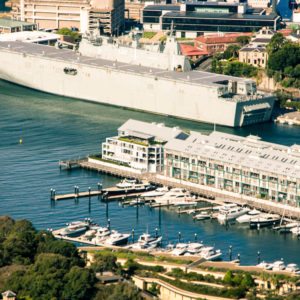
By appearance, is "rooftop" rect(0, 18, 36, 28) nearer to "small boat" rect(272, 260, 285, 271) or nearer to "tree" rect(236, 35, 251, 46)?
"tree" rect(236, 35, 251, 46)

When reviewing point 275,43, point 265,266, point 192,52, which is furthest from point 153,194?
point 192,52

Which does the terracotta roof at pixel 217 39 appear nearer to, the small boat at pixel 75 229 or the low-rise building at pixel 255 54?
the low-rise building at pixel 255 54

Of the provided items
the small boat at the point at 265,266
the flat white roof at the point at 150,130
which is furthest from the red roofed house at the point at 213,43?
the small boat at the point at 265,266

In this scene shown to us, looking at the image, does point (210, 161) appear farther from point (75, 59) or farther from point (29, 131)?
point (75, 59)

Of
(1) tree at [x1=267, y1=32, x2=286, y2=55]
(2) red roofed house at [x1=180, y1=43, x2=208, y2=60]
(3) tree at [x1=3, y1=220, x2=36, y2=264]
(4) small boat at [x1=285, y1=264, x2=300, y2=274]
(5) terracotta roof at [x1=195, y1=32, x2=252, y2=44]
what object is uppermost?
(1) tree at [x1=267, y1=32, x2=286, y2=55]

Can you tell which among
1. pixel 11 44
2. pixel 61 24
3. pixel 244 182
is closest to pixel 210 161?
pixel 244 182

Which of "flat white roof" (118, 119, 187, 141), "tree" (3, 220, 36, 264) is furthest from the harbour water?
"tree" (3, 220, 36, 264)

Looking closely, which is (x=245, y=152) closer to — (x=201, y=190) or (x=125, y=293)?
(x=201, y=190)
